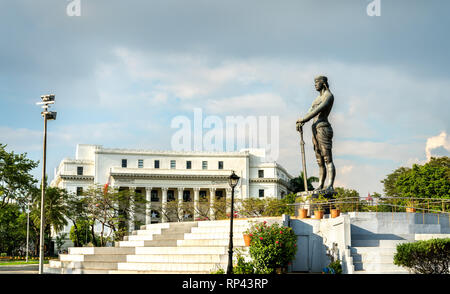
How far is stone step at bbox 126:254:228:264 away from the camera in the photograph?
66.4ft

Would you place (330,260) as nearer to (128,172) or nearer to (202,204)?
(202,204)

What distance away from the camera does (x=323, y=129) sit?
24.3m

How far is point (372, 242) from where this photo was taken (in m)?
20.2

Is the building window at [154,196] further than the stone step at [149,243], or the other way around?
the building window at [154,196]

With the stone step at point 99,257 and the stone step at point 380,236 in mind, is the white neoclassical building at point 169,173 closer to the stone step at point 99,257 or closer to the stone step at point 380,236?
the stone step at point 99,257

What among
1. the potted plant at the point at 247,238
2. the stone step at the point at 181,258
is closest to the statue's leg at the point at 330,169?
the potted plant at the point at 247,238

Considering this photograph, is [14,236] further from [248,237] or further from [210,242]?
[248,237]

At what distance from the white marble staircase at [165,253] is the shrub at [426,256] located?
5.79m

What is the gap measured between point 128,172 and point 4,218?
55540 mm

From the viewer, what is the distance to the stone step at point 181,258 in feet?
66.4
